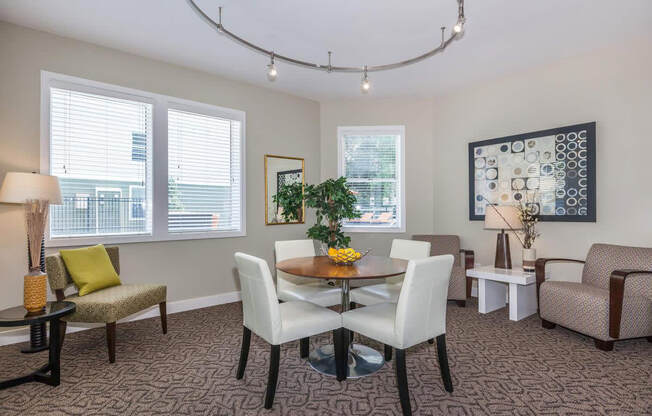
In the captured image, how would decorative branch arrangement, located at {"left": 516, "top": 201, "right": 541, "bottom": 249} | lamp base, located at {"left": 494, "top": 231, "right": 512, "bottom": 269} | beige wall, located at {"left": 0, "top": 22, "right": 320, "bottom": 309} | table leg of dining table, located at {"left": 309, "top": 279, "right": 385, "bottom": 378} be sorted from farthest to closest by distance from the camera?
lamp base, located at {"left": 494, "top": 231, "right": 512, "bottom": 269} < decorative branch arrangement, located at {"left": 516, "top": 201, "right": 541, "bottom": 249} < beige wall, located at {"left": 0, "top": 22, "right": 320, "bottom": 309} < table leg of dining table, located at {"left": 309, "top": 279, "right": 385, "bottom": 378}

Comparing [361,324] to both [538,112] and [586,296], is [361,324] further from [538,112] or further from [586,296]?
[538,112]

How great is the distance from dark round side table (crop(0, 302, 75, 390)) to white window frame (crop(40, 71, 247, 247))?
1.09 meters

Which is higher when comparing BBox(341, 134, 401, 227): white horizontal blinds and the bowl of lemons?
BBox(341, 134, 401, 227): white horizontal blinds

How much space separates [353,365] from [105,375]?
1.80m

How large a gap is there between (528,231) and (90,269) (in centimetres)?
450

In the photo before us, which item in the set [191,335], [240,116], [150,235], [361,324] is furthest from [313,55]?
[191,335]

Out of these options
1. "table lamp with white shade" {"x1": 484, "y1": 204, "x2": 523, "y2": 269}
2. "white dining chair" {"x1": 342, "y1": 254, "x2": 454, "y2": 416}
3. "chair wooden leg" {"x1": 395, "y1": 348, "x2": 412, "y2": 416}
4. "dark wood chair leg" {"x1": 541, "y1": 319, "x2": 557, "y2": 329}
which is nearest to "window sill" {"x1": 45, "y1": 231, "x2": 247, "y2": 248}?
"white dining chair" {"x1": 342, "y1": 254, "x2": 454, "y2": 416}

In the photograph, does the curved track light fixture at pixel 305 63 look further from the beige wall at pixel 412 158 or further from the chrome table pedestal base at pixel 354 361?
the chrome table pedestal base at pixel 354 361

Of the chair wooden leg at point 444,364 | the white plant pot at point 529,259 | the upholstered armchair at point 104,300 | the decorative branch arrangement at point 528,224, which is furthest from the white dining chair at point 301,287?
the decorative branch arrangement at point 528,224

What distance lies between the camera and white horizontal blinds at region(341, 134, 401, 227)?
529cm

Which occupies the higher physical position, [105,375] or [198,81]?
[198,81]

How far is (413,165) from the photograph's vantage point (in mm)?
5262

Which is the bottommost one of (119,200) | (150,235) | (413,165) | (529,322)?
(529,322)

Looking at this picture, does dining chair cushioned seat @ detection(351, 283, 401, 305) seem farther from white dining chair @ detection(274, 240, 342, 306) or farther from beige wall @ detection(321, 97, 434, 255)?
beige wall @ detection(321, 97, 434, 255)
